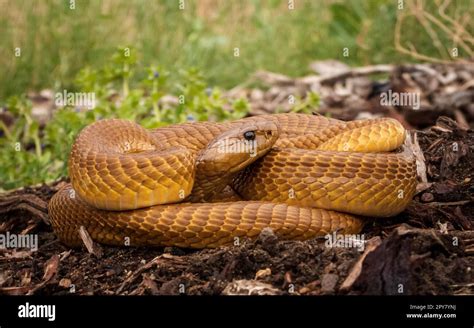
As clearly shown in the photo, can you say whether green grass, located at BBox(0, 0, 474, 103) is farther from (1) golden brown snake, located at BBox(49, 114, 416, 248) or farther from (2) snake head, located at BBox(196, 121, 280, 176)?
(2) snake head, located at BBox(196, 121, 280, 176)

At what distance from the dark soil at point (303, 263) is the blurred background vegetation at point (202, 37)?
5252mm

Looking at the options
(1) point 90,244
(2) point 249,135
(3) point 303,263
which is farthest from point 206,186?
(3) point 303,263

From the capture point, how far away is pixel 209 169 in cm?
630

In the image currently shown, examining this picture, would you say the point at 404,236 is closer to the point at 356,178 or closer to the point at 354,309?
the point at 354,309

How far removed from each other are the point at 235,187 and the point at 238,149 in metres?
0.57

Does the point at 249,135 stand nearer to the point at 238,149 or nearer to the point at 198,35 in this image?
the point at 238,149

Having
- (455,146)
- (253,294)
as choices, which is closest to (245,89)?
(455,146)

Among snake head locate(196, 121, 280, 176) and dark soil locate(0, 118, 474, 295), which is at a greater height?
snake head locate(196, 121, 280, 176)

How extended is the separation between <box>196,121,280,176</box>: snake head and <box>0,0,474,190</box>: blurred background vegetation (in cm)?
558

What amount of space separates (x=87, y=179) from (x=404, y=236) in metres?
2.36

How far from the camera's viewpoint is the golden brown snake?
19.9ft

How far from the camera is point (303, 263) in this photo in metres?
5.55

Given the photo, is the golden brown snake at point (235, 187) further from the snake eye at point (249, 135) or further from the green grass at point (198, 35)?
the green grass at point (198, 35)

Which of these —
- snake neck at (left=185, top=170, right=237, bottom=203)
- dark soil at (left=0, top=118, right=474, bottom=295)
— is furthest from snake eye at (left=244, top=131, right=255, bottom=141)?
dark soil at (left=0, top=118, right=474, bottom=295)
